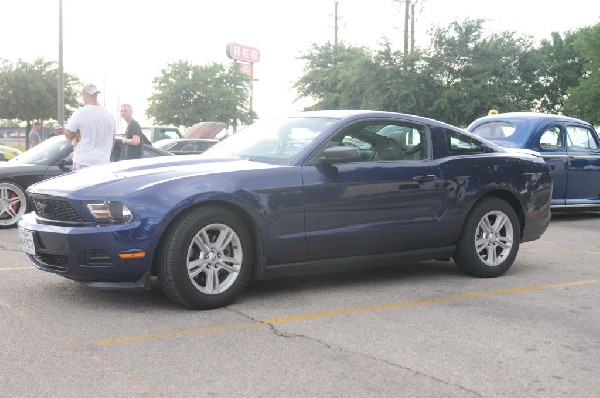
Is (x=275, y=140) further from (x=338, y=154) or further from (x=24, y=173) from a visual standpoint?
(x=24, y=173)

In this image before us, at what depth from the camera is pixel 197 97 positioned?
5072 cm

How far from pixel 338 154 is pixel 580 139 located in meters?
7.53

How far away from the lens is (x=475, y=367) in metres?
4.20

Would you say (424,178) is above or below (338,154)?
below

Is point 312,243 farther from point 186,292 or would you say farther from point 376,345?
point 376,345

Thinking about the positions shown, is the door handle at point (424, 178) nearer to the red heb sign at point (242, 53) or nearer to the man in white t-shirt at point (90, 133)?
the man in white t-shirt at point (90, 133)

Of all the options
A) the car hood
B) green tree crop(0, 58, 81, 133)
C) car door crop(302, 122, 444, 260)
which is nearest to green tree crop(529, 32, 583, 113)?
green tree crop(0, 58, 81, 133)

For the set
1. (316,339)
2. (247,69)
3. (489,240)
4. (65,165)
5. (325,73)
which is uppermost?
(247,69)

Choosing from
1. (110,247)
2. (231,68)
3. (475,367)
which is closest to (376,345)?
(475,367)

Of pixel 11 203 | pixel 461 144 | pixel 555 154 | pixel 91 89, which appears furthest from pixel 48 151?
pixel 555 154

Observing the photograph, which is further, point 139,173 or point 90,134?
point 90,134

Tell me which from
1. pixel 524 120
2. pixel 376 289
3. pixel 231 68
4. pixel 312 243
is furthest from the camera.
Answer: pixel 231 68

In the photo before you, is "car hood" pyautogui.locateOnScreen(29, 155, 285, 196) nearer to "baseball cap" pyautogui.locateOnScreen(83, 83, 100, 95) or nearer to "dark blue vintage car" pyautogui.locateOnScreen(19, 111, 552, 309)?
"dark blue vintage car" pyautogui.locateOnScreen(19, 111, 552, 309)

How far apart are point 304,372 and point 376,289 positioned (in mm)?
2404
